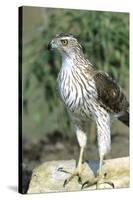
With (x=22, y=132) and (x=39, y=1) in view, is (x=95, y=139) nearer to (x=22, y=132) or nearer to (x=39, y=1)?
(x=22, y=132)

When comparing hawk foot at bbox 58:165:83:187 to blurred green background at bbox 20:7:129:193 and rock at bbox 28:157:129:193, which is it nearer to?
rock at bbox 28:157:129:193

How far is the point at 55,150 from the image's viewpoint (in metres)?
7.06

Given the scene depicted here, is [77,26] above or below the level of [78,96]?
above

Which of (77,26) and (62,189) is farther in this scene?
(77,26)

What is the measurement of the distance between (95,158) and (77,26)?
1.04 m

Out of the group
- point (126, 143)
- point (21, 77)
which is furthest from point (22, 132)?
point (126, 143)

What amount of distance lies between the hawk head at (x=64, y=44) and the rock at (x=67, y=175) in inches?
33.4

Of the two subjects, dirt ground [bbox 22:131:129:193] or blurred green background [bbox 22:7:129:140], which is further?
blurred green background [bbox 22:7:129:140]

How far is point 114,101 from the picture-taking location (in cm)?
645

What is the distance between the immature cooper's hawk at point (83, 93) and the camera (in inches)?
245

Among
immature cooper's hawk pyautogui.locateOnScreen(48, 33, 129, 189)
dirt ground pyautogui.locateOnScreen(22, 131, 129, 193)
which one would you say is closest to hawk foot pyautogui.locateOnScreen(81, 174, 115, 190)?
immature cooper's hawk pyautogui.locateOnScreen(48, 33, 129, 189)

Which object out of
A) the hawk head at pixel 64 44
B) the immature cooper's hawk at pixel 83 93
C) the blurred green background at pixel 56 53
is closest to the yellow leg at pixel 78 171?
the immature cooper's hawk at pixel 83 93

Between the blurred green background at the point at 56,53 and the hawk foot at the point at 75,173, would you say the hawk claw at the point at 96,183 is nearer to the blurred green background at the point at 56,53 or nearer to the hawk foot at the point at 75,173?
the hawk foot at the point at 75,173

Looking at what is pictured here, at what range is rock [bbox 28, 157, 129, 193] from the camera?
633 cm
